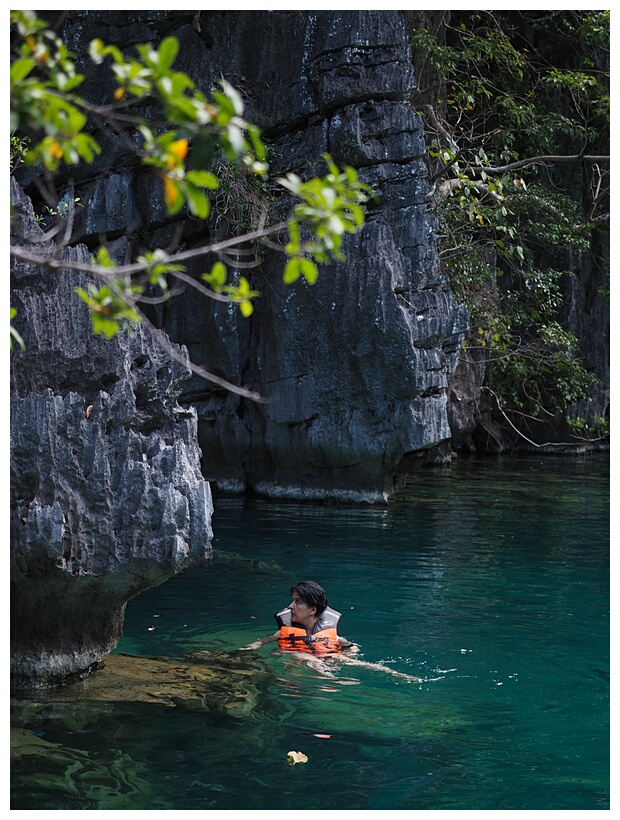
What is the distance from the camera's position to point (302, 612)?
A: 8078 millimetres

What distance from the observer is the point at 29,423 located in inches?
242

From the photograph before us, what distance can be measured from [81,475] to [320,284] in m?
10.6

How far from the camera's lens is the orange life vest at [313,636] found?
8.02 metres

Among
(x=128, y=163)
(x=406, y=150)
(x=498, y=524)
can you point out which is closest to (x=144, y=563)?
(x=498, y=524)

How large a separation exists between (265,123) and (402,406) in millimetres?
5725

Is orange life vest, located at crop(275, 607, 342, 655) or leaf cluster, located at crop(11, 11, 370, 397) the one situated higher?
leaf cluster, located at crop(11, 11, 370, 397)

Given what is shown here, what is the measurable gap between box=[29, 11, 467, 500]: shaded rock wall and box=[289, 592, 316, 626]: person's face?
27.4ft

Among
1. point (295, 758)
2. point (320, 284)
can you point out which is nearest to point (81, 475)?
point (295, 758)

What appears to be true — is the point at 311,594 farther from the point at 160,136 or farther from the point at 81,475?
the point at 160,136

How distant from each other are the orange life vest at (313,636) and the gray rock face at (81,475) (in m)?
1.86

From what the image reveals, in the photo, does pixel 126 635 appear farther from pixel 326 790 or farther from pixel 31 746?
pixel 326 790

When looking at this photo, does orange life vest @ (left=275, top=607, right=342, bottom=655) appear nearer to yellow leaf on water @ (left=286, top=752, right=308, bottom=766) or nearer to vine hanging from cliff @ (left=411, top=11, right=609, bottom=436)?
yellow leaf on water @ (left=286, top=752, right=308, bottom=766)

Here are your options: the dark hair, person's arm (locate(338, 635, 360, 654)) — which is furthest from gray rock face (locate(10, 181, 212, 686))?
person's arm (locate(338, 635, 360, 654))

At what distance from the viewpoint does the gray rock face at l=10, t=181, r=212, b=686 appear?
6152 millimetres
